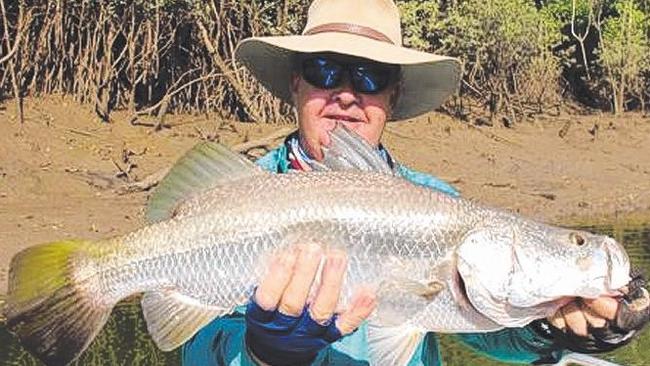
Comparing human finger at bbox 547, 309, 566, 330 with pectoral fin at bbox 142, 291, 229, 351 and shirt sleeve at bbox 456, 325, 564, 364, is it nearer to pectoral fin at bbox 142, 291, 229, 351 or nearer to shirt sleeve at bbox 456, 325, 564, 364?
shirt sleeve at bbox 456, 325, 564, 364

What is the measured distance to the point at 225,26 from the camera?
20.8 metres

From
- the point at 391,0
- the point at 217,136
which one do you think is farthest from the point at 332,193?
the point at 217,136

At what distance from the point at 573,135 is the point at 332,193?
22252 mm

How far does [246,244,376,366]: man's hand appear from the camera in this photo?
10.1 feet

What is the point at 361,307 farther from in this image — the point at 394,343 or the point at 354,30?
the point at 354,30

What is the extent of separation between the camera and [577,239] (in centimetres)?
320

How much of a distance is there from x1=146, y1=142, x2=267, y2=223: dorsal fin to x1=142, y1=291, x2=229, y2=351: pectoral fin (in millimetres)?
239

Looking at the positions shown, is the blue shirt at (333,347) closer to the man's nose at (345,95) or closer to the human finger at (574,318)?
the human finger at (574,318)

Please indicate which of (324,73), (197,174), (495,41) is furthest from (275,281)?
(495,41)

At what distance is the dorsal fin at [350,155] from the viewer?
335cm

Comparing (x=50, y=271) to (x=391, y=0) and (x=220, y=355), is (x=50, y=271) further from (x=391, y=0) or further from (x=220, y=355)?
(x=391, y=0)

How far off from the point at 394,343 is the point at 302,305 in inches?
10.1

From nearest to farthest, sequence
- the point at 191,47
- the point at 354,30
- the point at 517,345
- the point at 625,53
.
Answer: the point at 517,345 → the point at 354,30 → the point at 191,47 → the point at 625,53

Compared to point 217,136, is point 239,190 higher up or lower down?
higher up
